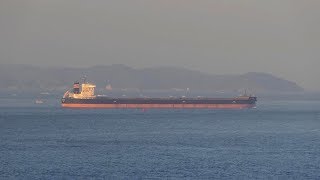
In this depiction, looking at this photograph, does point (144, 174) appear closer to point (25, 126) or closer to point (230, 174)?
point (230, 174)

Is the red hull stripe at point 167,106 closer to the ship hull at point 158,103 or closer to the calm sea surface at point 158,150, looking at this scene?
the ship hull at point 158,103

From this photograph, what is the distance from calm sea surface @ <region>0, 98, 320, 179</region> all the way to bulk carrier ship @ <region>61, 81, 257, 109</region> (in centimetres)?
5647

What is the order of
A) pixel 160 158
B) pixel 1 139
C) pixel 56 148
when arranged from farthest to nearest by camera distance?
1. pixel 1 139
2. pixel 56 148
3. pixel 160 158

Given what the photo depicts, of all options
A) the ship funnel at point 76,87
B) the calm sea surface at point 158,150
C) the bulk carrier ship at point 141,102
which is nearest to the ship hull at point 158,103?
the bulk carrier ship at point 141,102

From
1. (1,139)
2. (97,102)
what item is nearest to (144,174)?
(1,139)

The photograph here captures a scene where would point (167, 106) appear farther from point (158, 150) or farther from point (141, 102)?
point (158, 150)

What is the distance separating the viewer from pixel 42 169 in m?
65.7

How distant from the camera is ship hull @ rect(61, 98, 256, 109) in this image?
184250mm

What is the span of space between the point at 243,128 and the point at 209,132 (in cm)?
1120

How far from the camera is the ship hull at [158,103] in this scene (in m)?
184

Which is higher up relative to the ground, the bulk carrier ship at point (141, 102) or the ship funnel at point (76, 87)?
the ship funnel at point (76, 87)

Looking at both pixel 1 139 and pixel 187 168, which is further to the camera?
pixel 1 139

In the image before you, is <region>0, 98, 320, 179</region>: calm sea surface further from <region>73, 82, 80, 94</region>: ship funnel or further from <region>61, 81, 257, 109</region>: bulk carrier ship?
<region>73, 82, 80, 94</region>: ship funnel

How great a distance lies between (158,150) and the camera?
269ft
